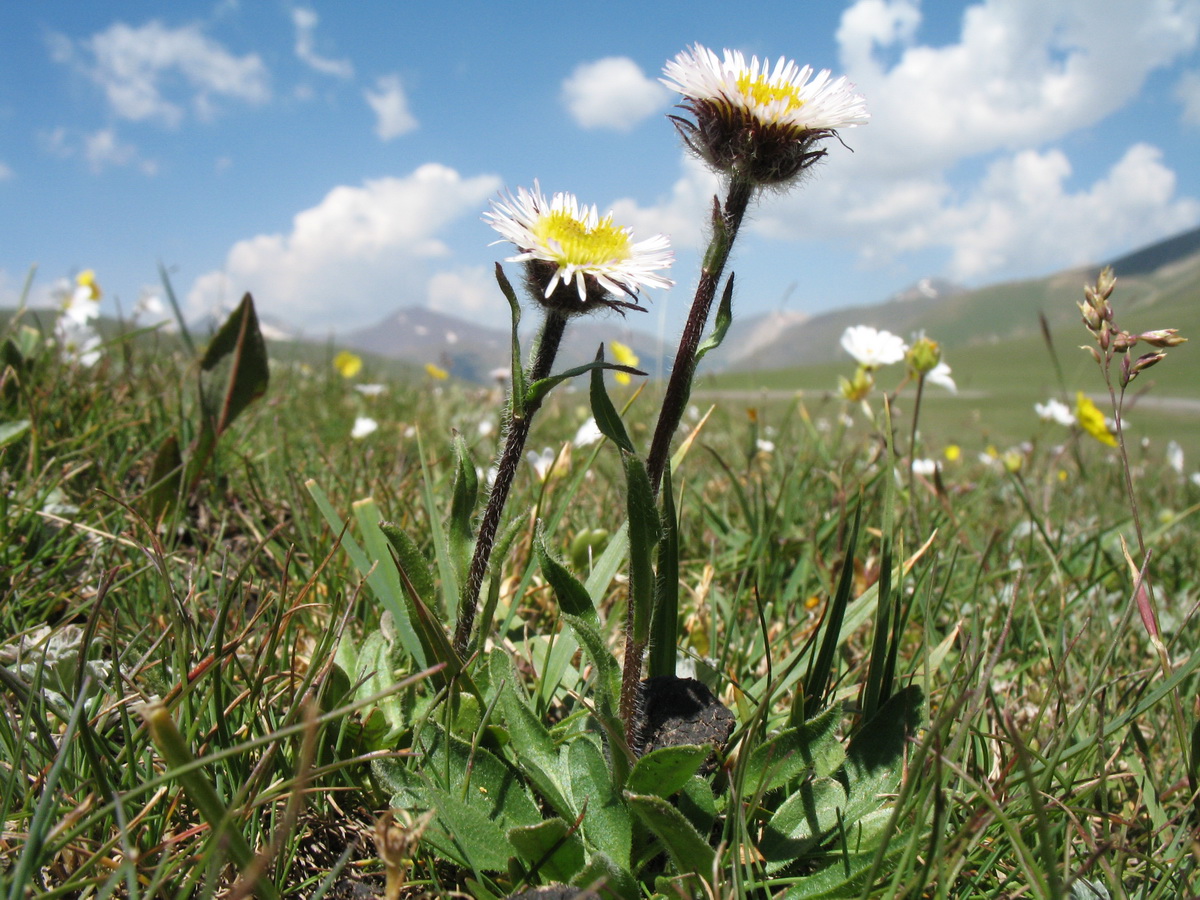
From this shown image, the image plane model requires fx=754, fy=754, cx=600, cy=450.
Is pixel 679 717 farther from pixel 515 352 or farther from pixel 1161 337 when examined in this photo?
pixel 1161 337

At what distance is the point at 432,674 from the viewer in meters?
1.45

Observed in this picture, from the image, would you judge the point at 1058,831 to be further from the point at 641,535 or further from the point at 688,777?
the point at 641,535

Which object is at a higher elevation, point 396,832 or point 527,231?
point 527,231

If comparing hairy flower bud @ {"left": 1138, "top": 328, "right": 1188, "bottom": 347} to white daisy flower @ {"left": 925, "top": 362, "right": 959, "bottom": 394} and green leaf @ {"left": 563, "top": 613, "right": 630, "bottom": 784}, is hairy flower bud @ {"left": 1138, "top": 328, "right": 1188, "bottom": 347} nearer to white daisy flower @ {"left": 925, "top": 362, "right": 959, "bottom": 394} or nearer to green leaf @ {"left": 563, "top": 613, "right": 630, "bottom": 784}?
green leaf @ {"left": 563, "top": 613, "right": 630, "bottom": 784}

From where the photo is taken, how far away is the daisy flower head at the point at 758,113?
4.30ft

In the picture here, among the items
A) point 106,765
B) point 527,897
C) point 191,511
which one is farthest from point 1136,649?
point 191,511

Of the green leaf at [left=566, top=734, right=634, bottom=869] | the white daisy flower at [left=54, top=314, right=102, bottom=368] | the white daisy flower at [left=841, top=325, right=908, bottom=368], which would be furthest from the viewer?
the white daisy flower at [left=54, top=314, right=102, bottom=368]

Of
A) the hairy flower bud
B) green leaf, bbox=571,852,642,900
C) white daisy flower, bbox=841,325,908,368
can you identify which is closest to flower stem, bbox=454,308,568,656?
green leaf, bbox=571,852,642,900

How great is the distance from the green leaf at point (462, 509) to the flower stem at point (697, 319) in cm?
34

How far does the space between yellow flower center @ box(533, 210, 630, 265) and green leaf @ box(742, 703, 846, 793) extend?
0.93m

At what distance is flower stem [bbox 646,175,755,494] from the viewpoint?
134cm

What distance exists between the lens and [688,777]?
1.26 m

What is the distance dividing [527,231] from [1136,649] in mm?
2167

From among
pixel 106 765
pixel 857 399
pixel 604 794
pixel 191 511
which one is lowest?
pixel 604 794
